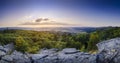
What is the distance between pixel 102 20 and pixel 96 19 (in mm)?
107

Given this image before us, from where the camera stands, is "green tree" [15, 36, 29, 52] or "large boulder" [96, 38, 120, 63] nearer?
"large boulder" [96, 38, 120, 63]

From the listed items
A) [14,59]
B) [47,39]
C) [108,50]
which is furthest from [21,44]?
[108,50]

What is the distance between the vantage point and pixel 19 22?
6.21m

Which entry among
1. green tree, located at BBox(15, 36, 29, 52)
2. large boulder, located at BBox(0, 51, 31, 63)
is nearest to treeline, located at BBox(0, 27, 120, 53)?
green tree, located at BBox(15, 36, 29, 52)

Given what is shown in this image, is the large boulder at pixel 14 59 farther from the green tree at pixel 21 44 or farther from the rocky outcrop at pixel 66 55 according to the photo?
the green tree at pixel 21 44

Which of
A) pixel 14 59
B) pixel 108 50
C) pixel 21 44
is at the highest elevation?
pixel 21 44

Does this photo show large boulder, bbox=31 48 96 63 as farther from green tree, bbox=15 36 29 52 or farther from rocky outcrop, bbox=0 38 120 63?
green tree, bbox=15 36 29 52

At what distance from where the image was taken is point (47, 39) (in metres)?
6.20

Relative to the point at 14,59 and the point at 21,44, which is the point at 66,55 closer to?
the point at 21,44

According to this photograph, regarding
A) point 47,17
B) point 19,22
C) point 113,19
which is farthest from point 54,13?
point 113,19

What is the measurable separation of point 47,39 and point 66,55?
434 mm

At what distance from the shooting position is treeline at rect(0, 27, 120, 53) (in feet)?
20.2

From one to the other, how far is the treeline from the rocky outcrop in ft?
0.26

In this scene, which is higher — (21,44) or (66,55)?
(21,44)
